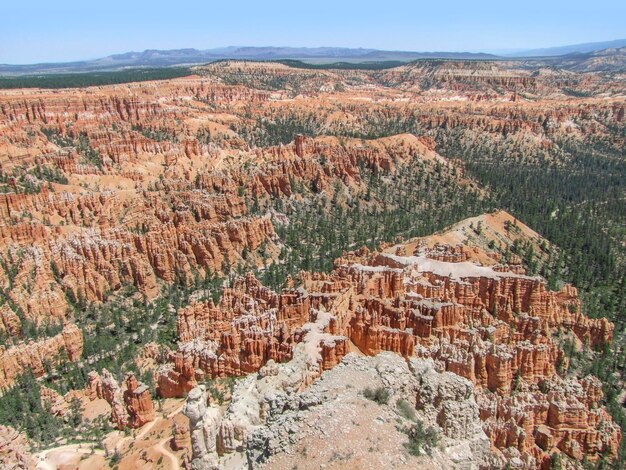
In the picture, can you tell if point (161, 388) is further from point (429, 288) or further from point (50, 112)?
point (50, 112)

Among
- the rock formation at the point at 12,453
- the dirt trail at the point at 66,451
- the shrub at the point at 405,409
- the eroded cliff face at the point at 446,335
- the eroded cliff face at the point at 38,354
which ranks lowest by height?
the eroded cliff face at the point at 38,354

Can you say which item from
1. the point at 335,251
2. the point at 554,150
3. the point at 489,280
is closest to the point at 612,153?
the point at 554,150

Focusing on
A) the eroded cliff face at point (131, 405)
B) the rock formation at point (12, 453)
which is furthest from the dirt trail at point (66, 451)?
the rock formation at point (12, 453)

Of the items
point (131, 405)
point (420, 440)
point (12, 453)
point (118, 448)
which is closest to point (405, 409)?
point (420, 440)

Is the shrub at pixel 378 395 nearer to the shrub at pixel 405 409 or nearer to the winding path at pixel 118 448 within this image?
the shrub at pixel 405 409

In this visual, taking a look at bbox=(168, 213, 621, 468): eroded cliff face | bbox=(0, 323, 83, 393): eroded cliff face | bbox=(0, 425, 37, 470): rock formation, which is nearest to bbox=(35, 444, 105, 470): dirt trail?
bbox=(0, 425, 37, 470): rock formation

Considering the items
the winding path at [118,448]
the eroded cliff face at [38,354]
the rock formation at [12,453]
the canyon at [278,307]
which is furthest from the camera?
the eroded cliff face at [38,354]
